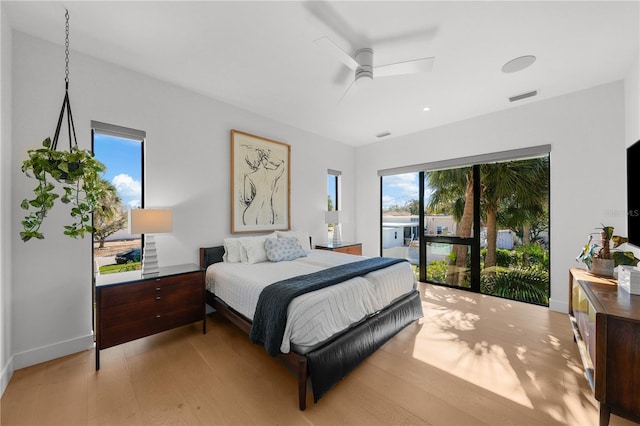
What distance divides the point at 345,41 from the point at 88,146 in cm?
263

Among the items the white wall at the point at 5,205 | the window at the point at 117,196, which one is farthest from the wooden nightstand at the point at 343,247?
the white wall at the point at 5,205

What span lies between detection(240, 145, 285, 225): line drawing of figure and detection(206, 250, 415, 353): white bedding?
924 mm

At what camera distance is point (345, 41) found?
7.28 feet

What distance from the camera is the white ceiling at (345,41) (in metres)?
1.90

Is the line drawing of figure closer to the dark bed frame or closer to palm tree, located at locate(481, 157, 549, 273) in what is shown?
the dark bed frame

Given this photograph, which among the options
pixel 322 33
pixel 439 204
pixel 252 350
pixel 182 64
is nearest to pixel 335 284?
pixel 252 350

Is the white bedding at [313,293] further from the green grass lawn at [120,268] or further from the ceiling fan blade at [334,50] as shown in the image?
the ceiling fan blade at [334,50]

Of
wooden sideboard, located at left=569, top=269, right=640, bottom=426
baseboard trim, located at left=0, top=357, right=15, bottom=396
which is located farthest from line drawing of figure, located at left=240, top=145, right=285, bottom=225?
wooden sideboard, located at left=569, top=269, right=640, bottom=426

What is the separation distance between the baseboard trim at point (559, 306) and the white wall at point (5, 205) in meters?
5.55

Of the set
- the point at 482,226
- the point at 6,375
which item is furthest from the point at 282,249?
the point at 482,226

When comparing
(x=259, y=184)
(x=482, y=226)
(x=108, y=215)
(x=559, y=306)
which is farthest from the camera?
(x=482, y=226)

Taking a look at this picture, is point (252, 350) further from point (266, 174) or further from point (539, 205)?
point (539, 205)

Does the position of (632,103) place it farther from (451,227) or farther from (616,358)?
(616,358)

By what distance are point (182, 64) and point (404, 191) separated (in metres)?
4.10
